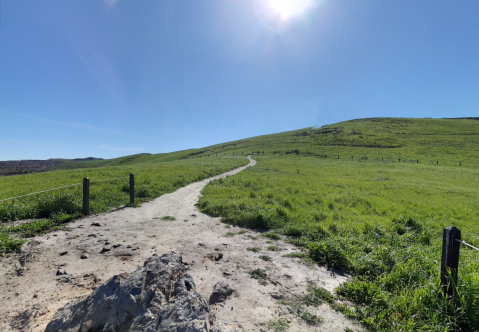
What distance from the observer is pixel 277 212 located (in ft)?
36.4

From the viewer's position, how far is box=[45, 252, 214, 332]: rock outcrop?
122 inches

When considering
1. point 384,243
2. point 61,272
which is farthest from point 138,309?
point 384,243

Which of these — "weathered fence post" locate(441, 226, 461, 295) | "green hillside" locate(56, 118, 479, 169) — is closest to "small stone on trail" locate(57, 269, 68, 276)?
"weathered fence post" locate(441, 226, 461, 295)

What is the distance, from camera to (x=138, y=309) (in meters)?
3.32

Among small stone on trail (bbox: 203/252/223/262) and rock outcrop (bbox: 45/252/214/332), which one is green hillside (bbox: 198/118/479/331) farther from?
rock outcrop (bbox: 45/252/214/332)

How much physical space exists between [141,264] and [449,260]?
7241 millimetres

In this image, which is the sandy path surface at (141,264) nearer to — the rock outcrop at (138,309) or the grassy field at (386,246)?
the grassy field at (386,246)

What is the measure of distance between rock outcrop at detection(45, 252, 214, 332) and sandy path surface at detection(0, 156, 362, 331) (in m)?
0.99

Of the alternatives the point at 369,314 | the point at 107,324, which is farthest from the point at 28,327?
the point at 369,314

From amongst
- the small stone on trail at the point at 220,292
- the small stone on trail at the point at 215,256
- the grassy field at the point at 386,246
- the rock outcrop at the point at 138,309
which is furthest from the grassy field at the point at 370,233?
the rock outcrop at the point at 138,309

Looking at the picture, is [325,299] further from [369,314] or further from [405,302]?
[405,302]

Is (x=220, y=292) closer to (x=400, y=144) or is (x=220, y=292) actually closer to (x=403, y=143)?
(x=400, y=144)

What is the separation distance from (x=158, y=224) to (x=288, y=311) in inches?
276

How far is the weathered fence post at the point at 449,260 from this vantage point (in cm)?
410
